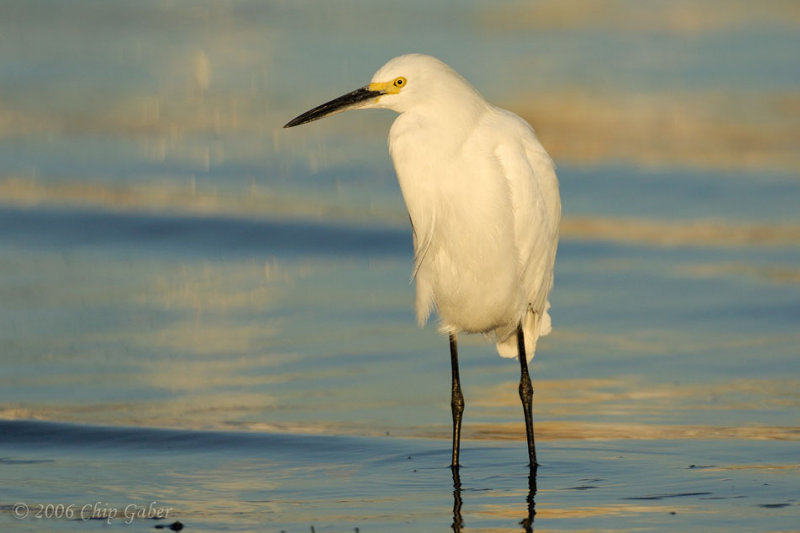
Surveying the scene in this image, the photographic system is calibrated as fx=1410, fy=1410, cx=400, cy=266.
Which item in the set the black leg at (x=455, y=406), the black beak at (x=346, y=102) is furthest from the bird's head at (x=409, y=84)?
the black leg at (x=455, y=406)

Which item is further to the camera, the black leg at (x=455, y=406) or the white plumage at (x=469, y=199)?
the black leg at (x=455, y=406)

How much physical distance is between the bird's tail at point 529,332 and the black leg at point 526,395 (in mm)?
151

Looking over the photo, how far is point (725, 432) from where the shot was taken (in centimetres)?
679

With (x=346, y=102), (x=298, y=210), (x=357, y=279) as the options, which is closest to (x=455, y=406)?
(x=346, y=102)

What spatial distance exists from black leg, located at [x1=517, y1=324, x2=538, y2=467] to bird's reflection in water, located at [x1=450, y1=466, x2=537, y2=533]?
0.10 meters

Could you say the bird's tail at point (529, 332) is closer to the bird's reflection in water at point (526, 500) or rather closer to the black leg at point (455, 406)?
the black leg at point (455, 406)

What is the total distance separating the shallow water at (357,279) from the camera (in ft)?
20.0

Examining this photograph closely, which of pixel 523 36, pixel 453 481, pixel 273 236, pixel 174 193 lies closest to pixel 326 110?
pixel 453 481

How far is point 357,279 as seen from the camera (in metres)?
10.6

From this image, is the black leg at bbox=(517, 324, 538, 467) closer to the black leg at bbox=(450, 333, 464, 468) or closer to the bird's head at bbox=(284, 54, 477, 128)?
the black leg at bbox=(450, 333, 464, 468)

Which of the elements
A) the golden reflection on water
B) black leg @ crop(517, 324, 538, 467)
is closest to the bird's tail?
black leg @ crop(517, 324, 538, 467)

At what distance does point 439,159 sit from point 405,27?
1212 cm

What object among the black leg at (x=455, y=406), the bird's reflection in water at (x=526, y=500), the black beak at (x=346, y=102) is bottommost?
the bird's reflection in water at (x=526, y=500)

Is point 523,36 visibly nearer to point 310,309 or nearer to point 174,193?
point 174,193
